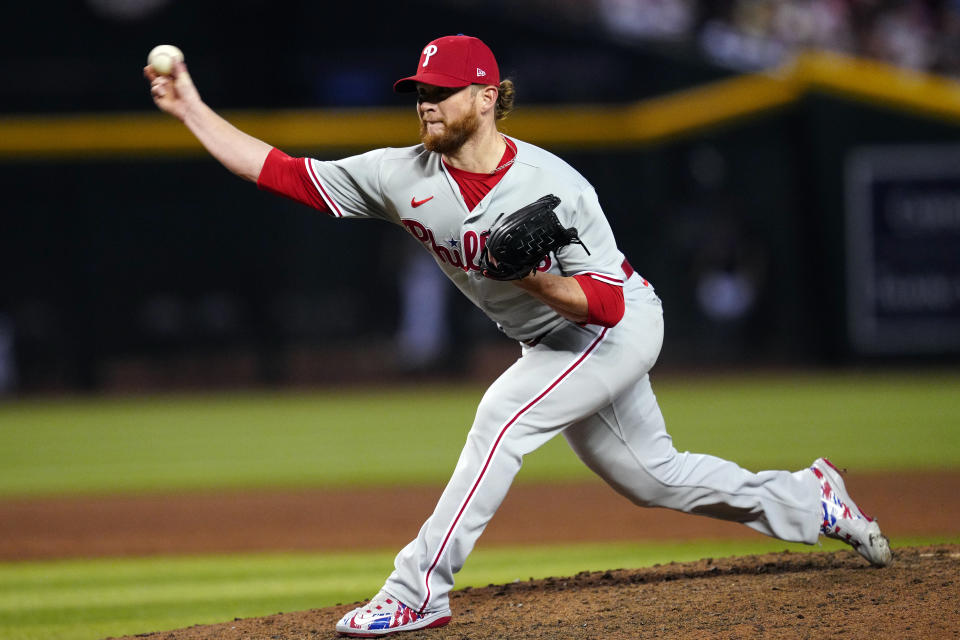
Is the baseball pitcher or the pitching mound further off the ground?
the baseball pitcher

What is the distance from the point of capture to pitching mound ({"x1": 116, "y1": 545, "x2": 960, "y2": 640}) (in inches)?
131

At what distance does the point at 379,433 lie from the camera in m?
10.6

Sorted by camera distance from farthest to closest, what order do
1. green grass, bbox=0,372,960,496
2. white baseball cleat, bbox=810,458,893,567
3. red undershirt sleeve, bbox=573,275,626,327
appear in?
green grass, bbox=0,372,960,496
white baseball cleat, bbox=810,458,893,567
red undershirt sleeve, bbox=573,275,626,327

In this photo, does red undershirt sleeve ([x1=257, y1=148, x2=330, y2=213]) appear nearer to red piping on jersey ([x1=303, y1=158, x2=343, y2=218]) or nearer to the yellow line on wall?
red piping on jersey ([x1=303, y1=158, x2=343, y2=218])

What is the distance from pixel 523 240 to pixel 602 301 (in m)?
0.34

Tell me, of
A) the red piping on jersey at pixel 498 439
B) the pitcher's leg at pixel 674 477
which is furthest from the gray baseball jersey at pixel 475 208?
the pitcher's leg at pixel 674 477

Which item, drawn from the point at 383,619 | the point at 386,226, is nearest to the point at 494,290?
the point at 383,619

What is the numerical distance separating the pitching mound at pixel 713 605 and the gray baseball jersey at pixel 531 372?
0.95ft

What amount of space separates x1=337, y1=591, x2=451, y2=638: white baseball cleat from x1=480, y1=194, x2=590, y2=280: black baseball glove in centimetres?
100

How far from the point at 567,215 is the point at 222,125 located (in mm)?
1087

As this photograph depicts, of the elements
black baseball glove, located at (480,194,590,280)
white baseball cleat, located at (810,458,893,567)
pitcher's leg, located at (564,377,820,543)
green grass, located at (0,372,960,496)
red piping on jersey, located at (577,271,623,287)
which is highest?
black baseball glove, located at (480,194,590,280)

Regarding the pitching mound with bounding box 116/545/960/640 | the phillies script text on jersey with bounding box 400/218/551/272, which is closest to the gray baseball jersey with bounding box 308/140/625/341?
the phillies script text on jersey with bounding box 400/218/551/272

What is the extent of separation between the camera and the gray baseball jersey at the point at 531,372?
340 cm

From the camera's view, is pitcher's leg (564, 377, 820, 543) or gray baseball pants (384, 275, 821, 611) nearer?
gray baseball pants (384, 275, 821, 611)
